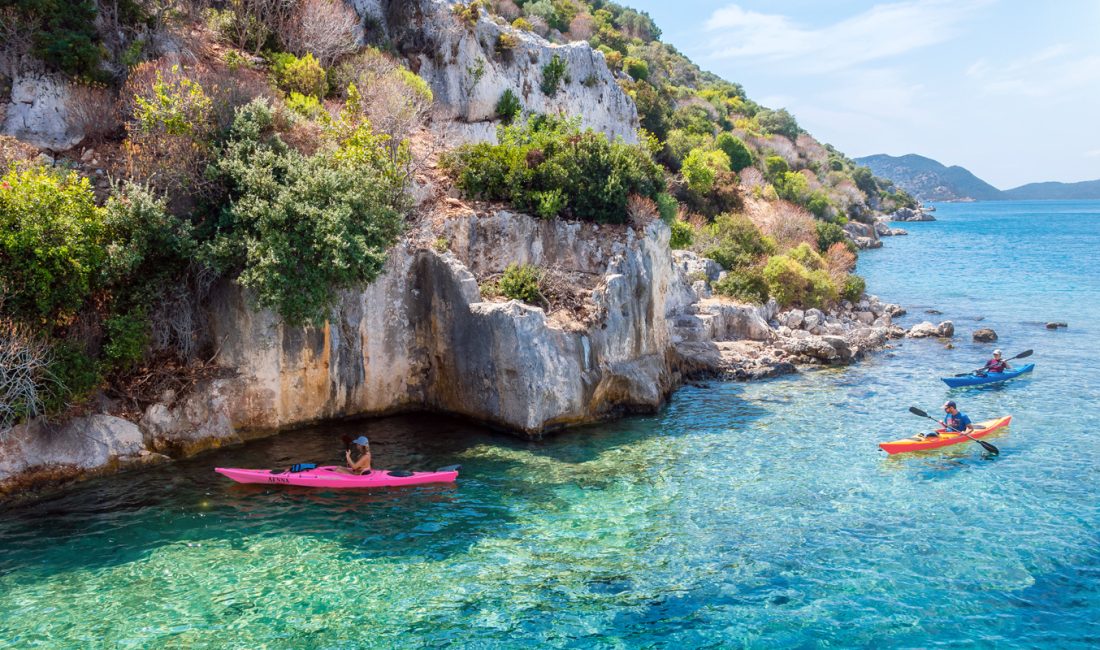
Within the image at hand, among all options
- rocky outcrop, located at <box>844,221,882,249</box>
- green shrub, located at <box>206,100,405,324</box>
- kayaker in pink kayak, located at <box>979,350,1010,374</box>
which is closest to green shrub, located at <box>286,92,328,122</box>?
green shrub, located at <box>206,100,405,324</box>

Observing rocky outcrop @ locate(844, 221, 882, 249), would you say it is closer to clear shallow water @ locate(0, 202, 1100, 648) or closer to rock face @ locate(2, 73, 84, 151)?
clear shallow water @ locate(0, 202, 1100, 648)

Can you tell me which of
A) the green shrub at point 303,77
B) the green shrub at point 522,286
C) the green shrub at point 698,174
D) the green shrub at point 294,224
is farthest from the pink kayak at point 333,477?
the green shrub at point 698,174

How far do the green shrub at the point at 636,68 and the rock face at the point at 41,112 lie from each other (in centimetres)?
5356

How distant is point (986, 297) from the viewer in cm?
4681

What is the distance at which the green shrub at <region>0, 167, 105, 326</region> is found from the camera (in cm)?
1502

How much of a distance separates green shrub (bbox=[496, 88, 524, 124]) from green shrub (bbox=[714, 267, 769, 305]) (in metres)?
14.0

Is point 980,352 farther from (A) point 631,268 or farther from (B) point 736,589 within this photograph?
(B) point 736,589

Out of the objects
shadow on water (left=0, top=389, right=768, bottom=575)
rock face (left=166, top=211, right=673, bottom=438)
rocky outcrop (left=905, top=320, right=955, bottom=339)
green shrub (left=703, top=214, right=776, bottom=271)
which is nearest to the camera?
shadow on water (left=0, top=389, right=768, bottom=575)

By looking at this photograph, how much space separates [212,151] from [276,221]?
3468 mm

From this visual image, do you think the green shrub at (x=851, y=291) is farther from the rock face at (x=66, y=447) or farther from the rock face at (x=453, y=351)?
the rock face at (x=66, y=447)

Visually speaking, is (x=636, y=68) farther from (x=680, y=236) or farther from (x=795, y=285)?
(x=795, y=285)

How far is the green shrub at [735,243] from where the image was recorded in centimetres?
3884

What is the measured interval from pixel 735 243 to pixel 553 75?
14.4 meters

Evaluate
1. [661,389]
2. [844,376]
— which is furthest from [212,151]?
[844,376]
